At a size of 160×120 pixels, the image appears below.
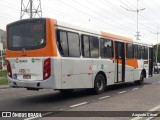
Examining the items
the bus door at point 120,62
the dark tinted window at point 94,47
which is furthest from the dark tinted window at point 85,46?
the bus door at point 120,62

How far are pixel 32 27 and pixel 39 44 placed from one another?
0.74 metres

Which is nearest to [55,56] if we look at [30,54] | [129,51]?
[30,54]

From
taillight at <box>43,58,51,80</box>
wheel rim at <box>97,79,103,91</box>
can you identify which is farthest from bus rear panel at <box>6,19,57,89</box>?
wheel rim at <box>97,79,103,91</box>

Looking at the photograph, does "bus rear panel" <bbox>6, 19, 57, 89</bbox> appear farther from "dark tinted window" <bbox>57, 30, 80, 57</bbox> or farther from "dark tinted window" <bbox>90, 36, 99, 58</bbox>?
"dark tinted window" <bbox>90, 36, 99, 58</bbox>

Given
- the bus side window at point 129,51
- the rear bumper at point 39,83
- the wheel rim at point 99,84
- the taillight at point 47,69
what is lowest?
the wheel rim at point 99,84

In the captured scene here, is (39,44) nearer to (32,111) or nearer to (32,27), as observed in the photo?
(32,27)

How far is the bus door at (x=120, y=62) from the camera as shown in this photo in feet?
55.4

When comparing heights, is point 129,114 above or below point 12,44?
below

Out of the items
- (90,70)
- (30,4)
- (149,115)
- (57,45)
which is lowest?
(149,115)

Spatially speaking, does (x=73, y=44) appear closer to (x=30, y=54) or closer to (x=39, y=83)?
(x=30, y=54)

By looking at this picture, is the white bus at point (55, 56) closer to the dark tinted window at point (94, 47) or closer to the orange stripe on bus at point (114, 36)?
the dark tinted window at point (94, 47)

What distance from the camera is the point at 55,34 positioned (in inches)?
468

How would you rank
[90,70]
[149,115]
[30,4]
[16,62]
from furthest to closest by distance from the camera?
[30,4] < [90,70] < [16,62] < [149,115]

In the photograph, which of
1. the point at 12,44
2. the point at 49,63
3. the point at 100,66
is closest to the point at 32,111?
the point at 49,63
